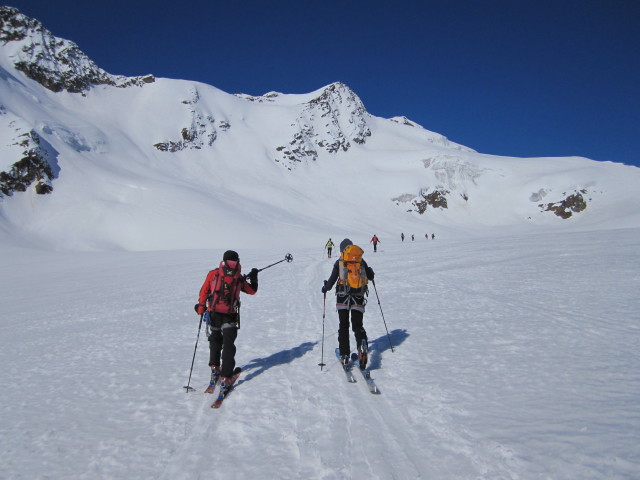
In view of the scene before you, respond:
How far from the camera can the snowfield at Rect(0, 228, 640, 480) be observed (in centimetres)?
375

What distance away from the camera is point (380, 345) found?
308 inches

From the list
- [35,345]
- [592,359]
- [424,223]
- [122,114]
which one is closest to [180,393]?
[35,345]

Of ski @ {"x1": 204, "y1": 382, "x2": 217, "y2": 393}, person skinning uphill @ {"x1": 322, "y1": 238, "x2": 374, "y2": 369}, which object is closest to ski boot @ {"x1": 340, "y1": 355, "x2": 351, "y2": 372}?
person skinning uphill @ {"x1": 322, "y1": 238, "x2": 374, "y2": 369}

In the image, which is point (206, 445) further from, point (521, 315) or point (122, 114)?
point (122, 114)

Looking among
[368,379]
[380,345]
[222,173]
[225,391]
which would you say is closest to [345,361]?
[368,379]

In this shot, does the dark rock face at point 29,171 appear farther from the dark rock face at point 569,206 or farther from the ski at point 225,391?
the dark rock face at point 569,206

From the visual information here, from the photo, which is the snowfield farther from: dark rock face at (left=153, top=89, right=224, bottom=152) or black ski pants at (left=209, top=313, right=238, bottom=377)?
dark rock face at (left=153, top=89, right=224, bottom=152)

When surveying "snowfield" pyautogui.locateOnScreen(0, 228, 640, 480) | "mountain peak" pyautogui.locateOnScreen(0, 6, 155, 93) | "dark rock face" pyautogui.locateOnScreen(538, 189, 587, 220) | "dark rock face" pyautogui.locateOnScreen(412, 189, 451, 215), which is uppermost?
"mountain peak" pyautogui.locateOnScreen(0, 6, 155, 93)

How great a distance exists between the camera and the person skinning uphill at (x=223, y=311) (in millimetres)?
5551

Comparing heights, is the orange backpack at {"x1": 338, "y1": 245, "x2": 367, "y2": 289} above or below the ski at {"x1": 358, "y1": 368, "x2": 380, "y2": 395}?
above

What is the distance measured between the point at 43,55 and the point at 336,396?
513 ft

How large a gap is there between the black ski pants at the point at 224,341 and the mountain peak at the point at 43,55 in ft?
478

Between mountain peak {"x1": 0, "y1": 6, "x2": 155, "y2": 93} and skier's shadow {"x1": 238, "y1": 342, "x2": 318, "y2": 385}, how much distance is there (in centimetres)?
14538

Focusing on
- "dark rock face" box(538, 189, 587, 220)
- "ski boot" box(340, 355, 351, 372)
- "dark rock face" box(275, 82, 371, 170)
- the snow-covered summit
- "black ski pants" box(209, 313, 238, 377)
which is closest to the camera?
"black ski pants" box(209, 313, 238, 377)
